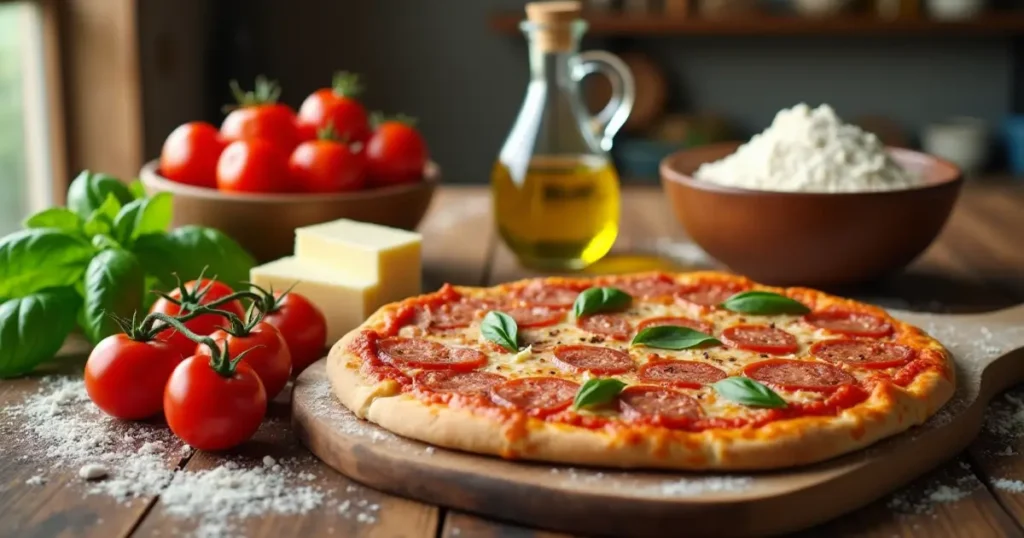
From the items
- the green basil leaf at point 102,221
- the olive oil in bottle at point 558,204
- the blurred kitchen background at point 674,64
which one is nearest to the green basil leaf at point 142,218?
the green basil leaf at point 102,221

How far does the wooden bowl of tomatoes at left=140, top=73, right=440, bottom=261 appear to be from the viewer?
2.28 m

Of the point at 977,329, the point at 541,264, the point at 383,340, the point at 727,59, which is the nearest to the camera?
the point at 383,340

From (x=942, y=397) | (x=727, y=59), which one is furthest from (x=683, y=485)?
(x=727, y=59)

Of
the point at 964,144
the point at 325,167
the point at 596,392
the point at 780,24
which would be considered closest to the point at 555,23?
the point at 325,167

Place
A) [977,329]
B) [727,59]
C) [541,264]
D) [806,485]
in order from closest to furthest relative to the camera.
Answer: [806,485] → [977,329] → [541,264] → [727,59]

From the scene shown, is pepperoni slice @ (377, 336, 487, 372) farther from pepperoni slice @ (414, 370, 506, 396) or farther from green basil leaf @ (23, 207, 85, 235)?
green basil leaf @ (23, 207, 85, 235)

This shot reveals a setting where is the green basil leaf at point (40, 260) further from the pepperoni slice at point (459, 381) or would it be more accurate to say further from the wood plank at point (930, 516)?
the wood plank at point (930, 516)

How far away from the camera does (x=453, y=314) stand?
188 cm

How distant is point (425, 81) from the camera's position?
5570 millimetres

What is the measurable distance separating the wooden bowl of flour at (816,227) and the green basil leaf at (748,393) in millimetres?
737

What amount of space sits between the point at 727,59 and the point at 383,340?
13.3 ft

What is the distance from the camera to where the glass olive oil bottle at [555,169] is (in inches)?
93.4

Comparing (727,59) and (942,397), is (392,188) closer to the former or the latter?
(942,397)

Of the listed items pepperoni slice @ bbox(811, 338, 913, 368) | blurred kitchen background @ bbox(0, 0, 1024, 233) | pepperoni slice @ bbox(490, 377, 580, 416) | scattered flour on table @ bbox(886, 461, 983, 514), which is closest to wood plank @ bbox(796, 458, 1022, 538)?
scattered flour on table @ bbox(886, 461, 983, 514)
